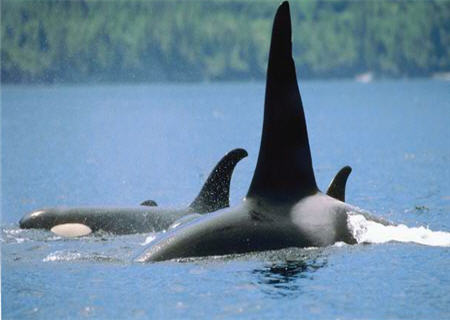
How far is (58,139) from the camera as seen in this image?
6028 centimetres

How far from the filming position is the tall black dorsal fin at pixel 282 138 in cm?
1411

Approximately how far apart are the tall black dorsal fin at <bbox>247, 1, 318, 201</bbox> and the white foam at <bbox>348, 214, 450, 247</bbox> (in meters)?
0.78

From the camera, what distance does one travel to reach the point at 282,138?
14.3 m

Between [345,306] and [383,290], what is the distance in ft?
3.02

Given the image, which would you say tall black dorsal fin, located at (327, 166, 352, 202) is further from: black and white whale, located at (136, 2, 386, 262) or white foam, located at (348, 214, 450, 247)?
black and white whale, located at (136, 2, 386, 262)

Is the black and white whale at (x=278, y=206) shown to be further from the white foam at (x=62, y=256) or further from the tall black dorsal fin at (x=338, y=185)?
the tall black dorsal fin at (x=338, y=185)

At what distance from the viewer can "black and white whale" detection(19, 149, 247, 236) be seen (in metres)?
18.8

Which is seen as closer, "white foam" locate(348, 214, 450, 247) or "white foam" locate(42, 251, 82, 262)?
"white foam" locate(348, 214, 450, 247)

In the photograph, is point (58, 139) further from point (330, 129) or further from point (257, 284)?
point (257, 284)

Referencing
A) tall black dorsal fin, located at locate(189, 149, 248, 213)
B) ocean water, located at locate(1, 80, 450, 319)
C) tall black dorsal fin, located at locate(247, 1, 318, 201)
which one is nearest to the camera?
ocean water, located at locate(1, 80, 450, 319)

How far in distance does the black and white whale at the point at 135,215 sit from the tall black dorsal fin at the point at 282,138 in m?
3.83

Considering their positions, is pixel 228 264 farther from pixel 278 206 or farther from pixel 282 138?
pixel 282 138

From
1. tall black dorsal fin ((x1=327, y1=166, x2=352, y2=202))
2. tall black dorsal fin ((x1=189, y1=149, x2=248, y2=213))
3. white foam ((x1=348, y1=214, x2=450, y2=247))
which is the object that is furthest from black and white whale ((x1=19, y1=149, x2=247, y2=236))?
white foam ((x1=348, y1=214, x2=450, y2=247))

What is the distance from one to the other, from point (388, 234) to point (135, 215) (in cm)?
582
